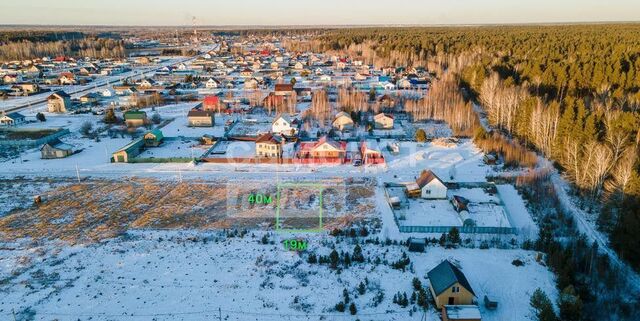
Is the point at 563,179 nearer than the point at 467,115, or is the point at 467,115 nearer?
the point at 563,179

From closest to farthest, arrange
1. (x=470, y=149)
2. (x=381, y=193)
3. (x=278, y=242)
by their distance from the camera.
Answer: (x=278, y=242), (x=381, y=193), (x=470, y=149)

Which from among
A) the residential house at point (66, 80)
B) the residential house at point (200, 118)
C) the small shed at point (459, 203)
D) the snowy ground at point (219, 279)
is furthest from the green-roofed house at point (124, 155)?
the residential house at point (66, 80)

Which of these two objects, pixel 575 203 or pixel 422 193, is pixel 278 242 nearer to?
pixel 422 193

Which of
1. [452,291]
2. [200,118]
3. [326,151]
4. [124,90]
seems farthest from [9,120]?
[452,291]

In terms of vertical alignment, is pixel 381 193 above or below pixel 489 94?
below

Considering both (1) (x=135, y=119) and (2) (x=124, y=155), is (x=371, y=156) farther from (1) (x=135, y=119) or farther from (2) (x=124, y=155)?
(1) (x=135, y=119)

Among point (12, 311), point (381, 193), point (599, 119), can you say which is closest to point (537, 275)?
point (381, 193)

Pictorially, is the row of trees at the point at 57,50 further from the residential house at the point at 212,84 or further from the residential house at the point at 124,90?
the residential house at the point at 212,84
